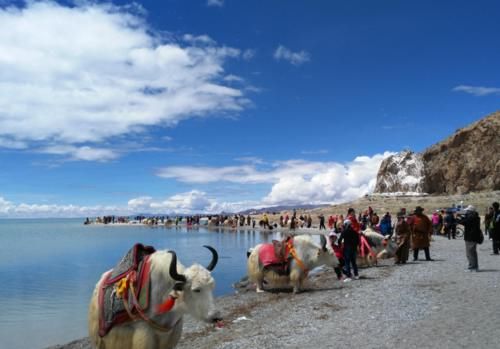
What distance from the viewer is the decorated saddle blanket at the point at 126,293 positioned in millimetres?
4569

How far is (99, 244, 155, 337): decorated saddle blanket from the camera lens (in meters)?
4.57

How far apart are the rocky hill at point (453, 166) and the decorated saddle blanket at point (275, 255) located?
5296cm

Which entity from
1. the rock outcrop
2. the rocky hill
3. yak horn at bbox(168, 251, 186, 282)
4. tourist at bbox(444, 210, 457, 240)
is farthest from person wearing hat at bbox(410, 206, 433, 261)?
the rock outcrop

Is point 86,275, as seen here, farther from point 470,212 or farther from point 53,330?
point 470,212

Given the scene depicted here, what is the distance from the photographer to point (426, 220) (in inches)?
576

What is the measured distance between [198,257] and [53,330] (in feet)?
46.0

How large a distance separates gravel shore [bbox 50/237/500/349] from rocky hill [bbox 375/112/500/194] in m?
52.4

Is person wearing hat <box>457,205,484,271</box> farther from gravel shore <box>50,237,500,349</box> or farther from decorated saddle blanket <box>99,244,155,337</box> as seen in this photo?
decorated saddle blanket <box>99,244,155,337</box>

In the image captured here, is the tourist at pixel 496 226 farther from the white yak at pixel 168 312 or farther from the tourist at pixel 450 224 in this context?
the white yak at pixel 168 312

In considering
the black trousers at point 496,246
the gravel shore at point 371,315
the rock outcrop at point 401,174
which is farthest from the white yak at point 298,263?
the rock outcrop at point 401,174

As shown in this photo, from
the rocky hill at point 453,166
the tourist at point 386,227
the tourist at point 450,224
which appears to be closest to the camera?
the tourist at point 386,227

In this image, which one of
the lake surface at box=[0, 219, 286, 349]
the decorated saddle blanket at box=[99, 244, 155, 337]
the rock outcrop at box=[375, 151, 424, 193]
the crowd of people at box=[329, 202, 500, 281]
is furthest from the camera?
the rock outcrop at box=[375, 151, 424, 193]

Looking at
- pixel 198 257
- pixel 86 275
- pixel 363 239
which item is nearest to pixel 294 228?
pixel 198 257

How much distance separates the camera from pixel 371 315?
7.88 m
